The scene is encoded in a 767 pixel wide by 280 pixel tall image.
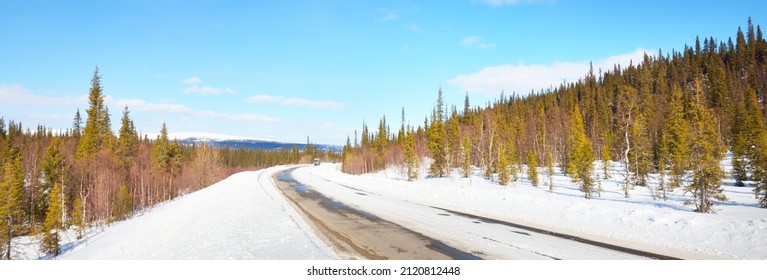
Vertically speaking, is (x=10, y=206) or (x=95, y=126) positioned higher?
(x=95, y=126)

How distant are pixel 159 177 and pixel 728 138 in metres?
86.8

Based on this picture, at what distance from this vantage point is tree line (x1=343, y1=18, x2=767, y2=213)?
19.0 metres

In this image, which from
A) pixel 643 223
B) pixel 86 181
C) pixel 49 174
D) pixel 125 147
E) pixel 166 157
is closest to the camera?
pixel 643 223

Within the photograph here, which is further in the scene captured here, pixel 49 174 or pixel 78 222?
pixel 49 174

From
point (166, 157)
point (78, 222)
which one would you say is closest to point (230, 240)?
point (78, 222)

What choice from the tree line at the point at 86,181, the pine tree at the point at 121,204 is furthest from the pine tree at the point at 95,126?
the pine tree at the point at 121,204

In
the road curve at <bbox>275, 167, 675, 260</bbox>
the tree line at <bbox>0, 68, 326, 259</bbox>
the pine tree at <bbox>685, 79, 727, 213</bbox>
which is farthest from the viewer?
the tree line at <bbox>0, 68, 326, 259</bbox>

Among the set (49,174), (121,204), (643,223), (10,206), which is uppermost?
(49,174)

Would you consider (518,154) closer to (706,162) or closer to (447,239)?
(706,162)

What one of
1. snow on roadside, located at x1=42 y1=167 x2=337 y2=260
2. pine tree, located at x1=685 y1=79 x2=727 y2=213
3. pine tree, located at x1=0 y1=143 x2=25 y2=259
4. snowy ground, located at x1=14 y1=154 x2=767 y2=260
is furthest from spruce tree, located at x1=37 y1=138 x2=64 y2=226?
pine tree, located at x1=685 y1=79 x2=727 y2=213

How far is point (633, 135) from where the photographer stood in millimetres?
27484

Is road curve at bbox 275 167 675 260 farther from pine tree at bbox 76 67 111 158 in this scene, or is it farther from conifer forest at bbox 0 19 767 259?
pine tree at bbox 76 67 111 158

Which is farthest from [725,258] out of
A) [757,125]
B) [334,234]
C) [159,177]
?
[159,177]

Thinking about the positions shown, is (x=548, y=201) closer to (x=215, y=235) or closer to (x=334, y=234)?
(x=334, y=234)
